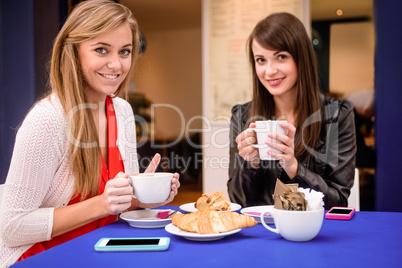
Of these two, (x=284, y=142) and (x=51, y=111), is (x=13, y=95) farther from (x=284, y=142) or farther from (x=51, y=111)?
(x=284, y=142)

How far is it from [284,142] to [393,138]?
2.18m

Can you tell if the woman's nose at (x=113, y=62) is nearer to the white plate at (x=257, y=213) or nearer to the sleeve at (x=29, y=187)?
the sleeve at (x=29, y=187)

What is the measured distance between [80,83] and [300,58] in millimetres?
1060

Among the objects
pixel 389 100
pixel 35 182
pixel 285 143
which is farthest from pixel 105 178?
pixel 389 100

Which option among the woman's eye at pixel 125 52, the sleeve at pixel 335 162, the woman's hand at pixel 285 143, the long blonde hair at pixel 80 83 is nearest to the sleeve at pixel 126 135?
the long blonde hair at pixel 80 83

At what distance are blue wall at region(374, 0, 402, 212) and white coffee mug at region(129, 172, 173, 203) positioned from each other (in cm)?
262

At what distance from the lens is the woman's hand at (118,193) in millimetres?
1270

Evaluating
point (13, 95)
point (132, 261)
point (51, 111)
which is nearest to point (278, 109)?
point (51, 111)

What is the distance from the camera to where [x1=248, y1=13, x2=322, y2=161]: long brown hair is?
204cm

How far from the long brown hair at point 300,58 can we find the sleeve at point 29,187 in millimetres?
1144

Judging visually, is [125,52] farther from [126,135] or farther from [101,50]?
[126,135]

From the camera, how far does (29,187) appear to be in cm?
135

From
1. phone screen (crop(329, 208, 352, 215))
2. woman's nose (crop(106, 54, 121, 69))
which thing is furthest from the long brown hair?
woman's nose (crop(106, 54, 121, 69))

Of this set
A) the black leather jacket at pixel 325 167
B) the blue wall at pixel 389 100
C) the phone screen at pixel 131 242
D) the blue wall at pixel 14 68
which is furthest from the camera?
the blue wall at pixel 14 68
